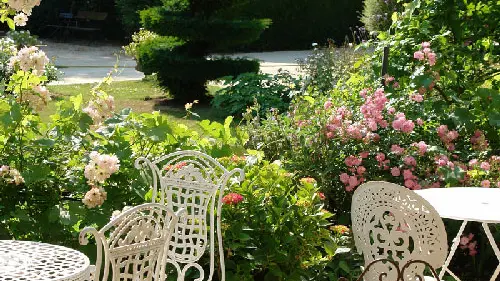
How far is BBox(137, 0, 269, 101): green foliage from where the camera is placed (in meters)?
11.4

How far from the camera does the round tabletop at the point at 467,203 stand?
3.54 m

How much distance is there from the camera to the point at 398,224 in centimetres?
308

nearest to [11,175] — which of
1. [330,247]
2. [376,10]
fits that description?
[330,247]

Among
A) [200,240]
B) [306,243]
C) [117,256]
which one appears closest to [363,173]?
[306,243]

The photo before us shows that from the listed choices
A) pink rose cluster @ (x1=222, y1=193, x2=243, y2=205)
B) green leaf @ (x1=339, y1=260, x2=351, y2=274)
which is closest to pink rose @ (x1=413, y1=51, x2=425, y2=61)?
green leaf @ (x1=339, y1=260, x2=351, y2=274)

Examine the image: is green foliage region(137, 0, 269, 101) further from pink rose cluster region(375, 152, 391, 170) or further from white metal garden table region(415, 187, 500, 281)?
white metal garden table region(415, 187, 500, 281)

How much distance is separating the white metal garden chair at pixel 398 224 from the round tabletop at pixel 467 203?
464 mm

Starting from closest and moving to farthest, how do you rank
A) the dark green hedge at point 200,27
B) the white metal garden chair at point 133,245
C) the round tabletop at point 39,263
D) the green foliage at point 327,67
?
1. the white metal garden chair at point 133,245
2. the round tabletop at point 39,263
3. the green foliage at point 327,67
4. the dark green hedge at point 200,27

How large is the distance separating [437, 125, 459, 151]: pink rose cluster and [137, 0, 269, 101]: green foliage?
641 cm

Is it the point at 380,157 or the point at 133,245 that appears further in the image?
the point at 380,157

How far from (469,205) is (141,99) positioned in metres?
8.81

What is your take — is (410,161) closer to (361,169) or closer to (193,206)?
(361,169)

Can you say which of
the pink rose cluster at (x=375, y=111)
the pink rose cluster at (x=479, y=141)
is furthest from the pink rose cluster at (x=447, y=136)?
the pink rose cluster at (x=375, y=111)

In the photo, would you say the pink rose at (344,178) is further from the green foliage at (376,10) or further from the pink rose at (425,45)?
the green foliage at (376,10)
